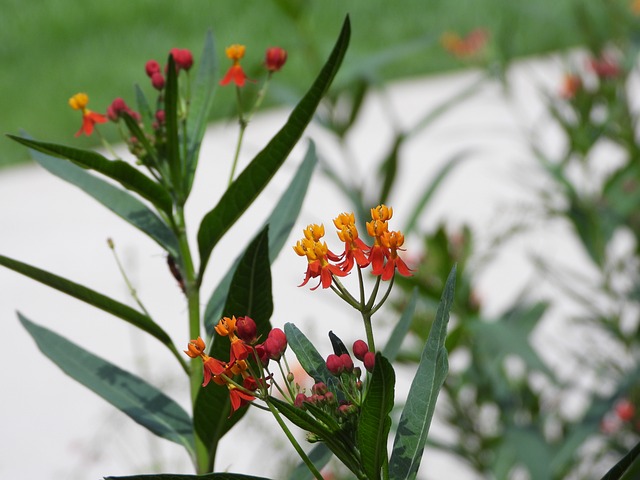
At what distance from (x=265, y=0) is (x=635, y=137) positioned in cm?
405

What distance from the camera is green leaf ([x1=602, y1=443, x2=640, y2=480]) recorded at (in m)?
0.48

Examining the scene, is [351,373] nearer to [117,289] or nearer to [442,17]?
[117,289]

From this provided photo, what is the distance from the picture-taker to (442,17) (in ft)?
17.8

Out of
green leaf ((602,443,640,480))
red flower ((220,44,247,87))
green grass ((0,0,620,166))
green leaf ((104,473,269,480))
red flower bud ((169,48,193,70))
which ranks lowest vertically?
green leaf ((104,473,269,480))

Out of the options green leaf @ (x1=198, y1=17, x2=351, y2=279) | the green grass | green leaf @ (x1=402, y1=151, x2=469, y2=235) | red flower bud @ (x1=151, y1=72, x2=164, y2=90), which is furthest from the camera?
the green grass

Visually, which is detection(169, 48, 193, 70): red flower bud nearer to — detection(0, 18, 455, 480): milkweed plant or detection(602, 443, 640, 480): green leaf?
detection(0, 18, 455, 480): milkweed plant

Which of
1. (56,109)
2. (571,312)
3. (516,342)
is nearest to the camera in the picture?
(516,342)

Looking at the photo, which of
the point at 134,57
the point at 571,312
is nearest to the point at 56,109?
the point at 134,57

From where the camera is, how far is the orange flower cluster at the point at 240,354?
1.70 feet

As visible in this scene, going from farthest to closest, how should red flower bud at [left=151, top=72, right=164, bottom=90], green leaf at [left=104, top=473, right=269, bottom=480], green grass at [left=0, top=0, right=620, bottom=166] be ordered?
green grass at [left=0, top=0, right=620, bottom=166] → red flower bud at [left=151, top=72, right=164, bottom=90] → green leaf at [left=104, top=473, right=269, bottom=480]

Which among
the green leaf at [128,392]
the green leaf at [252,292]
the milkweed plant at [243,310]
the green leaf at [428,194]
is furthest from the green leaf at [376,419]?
the green leaf at [428,194]

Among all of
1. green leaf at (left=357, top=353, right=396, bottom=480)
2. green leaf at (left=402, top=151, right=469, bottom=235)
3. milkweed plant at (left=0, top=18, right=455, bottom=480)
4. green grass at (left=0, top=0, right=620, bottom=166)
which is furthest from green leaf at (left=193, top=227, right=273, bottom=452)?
green grass at (left=0, top=0, right=620, bottom=166)

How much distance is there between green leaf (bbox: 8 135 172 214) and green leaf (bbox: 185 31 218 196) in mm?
26

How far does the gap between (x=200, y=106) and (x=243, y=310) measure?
0.21 meters
